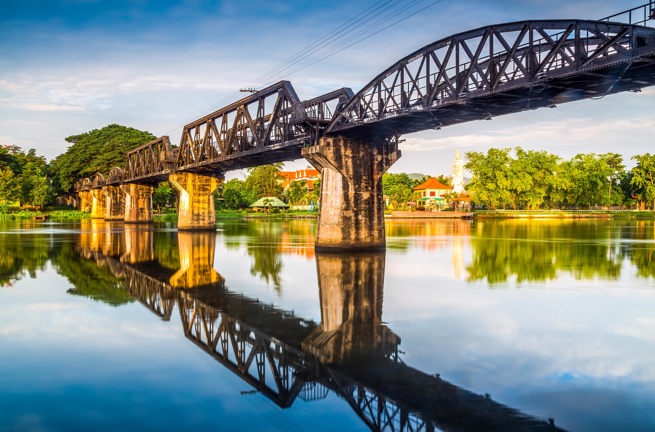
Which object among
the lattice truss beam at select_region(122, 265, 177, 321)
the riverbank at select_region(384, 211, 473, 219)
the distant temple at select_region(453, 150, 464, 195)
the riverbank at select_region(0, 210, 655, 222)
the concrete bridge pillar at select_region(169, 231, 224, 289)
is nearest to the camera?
the lattice truss beam at select_region(122, 265, 177, 321)

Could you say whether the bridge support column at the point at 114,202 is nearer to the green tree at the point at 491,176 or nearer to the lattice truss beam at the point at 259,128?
the lattice truss beam at the point at 259,128

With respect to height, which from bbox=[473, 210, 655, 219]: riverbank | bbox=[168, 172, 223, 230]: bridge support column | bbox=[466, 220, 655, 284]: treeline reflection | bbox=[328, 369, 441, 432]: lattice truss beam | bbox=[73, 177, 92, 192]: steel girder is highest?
bbox=[73, 177, 92, 192]: steel girder

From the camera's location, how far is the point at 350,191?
3922cm

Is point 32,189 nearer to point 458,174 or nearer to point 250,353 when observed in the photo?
point 458,174

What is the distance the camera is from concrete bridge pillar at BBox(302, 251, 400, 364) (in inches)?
531

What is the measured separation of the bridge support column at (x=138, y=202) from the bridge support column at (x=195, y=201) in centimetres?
3132

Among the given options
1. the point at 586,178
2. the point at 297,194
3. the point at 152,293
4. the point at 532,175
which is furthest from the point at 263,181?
the point at 152,293

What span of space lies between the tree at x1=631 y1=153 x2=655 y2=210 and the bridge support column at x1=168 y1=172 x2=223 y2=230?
394ft

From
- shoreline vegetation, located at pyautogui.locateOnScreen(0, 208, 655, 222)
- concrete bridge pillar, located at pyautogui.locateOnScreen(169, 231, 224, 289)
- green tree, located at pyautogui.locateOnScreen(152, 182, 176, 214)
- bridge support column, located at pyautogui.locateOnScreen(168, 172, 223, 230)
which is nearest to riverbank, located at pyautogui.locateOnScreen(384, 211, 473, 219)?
shoreline vegetation, located at pyautogui.locateOnScreen(0, 208, 655, 222)

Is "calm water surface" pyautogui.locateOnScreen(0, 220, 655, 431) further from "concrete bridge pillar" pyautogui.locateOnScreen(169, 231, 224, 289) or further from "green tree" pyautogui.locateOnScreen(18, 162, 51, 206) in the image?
"green tree" pyautogui.locateOnScreen(18, 162, 51, 206)

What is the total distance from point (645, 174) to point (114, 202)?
13251 cm

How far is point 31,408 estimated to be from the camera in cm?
966

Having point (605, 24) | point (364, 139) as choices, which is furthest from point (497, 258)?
point (605, 24)

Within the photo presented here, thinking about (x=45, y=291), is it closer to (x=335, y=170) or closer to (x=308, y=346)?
(x=308, y=346)
